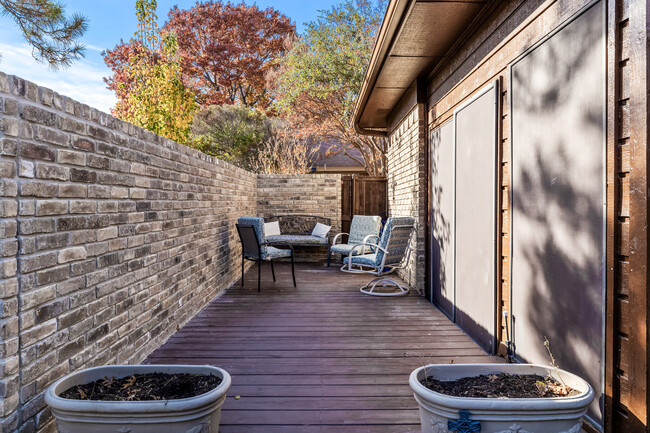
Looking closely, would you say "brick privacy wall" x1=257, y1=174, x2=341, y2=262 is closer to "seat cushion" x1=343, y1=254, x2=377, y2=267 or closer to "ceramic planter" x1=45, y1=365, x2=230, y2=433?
"seat cushion" x1=343, y1=254, x2=377, y2=267

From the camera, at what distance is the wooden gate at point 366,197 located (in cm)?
808

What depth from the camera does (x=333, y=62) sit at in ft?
31.8

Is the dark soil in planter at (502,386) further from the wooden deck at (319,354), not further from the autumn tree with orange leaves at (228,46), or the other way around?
the autumn tree with orange leaves at (228,46)

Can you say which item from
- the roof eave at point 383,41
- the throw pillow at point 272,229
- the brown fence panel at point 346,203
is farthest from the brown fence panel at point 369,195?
the roof eave at point 383,41

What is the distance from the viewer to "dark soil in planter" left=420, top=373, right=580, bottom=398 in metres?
1.64

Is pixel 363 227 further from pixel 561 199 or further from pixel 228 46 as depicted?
pixel 228 46

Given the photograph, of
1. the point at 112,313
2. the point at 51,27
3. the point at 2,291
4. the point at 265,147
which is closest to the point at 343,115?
the point at 265,147

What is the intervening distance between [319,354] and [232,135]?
35.1ft

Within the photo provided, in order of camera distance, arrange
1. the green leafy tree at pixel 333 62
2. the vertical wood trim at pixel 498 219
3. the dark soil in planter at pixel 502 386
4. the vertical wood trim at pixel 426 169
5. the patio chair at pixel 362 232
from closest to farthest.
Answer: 1. the dark soil in planter at pixel 502 386
2. the vertical wood trim at pixel 498 219
3. the vertical wood trim at pixel 426 169
4. the patio chair at pixel 362 232
5. the green leafy tree at pixel 333 62

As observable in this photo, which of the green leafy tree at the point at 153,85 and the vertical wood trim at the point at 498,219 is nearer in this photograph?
the vertical wood trim at the point at 498,219

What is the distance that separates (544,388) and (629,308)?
1.52 feet

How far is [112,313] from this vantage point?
2355mm

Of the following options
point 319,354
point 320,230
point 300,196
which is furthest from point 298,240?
point 319,354

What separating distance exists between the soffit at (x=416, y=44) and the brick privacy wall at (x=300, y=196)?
2733 mm
